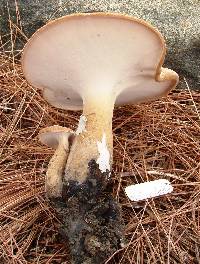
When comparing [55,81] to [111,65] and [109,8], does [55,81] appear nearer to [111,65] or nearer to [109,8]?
[111,65]

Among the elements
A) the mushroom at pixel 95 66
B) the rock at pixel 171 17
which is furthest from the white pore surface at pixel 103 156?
the rock at pixel 171 17

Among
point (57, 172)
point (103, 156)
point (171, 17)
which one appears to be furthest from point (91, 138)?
point (171, 17)

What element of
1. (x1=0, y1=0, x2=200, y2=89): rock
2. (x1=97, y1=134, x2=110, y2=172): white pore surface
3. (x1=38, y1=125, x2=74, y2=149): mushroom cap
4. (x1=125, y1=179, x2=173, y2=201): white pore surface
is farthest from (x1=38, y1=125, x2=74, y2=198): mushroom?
(x1=0, y1=0, x2=200, y2=89): rock

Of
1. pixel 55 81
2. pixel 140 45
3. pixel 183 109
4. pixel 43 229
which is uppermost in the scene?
pixel 140 45

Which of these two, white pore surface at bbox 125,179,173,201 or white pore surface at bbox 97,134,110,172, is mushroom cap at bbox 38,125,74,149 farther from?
white pore surface at bbox 125,179,173,201

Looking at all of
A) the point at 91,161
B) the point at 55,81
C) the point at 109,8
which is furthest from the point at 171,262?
the point at 109,8

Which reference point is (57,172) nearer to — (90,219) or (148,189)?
(90,219)

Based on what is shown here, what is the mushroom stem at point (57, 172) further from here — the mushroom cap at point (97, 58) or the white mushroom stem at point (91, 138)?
the mushroom cap at point (97, 58)
